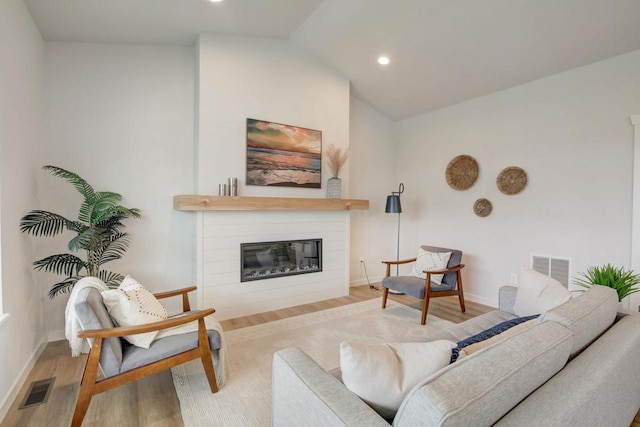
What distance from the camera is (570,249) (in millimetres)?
3279

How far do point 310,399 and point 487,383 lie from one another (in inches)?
22.0

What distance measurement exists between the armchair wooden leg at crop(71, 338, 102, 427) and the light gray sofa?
1.16m

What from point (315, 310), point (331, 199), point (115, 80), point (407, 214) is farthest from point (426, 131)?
point (115, 80)

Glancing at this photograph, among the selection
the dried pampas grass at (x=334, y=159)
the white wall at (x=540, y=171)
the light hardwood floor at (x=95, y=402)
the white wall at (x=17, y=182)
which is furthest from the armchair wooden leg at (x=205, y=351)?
the white wall at (x=540, y=171)

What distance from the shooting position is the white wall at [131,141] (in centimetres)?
292

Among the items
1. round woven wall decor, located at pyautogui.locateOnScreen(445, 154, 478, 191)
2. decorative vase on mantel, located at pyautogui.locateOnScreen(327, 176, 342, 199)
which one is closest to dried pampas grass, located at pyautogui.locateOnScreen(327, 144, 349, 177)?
decorative vase on mantel, located at pyautogui.locateOnScreen(327, 176, 342, 199)

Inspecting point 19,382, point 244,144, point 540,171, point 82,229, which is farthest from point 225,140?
point 540,171

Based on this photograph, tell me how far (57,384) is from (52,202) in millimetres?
1661

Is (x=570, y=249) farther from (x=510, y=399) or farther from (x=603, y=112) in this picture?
(x=510, y=399)

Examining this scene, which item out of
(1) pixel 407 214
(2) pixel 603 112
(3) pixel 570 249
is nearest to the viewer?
(2) pixel 603 112

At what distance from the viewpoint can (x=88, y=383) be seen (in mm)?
1695

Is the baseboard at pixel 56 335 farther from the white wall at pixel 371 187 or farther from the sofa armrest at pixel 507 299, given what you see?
the sofa armrest at pixel 507 299

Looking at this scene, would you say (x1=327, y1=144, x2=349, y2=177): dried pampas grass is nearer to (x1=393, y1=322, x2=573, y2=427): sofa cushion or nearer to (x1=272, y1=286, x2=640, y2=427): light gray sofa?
(x1=272, y1=286, x2=640, y2=427): light gray sofa

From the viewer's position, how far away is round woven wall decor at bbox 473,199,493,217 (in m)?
3.97
